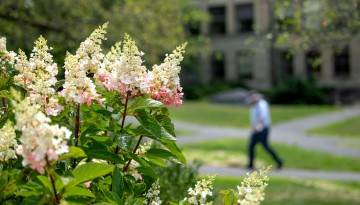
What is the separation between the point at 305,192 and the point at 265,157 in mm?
7277

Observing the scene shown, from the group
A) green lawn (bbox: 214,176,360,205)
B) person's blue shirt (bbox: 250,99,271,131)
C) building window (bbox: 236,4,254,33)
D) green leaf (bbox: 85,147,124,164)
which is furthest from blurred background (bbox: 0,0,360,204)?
green leaf (bbox: 85,147,124,164)

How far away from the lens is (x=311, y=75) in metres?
46.9

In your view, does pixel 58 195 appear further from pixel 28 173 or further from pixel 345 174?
pixel 345 174

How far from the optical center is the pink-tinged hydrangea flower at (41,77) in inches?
108

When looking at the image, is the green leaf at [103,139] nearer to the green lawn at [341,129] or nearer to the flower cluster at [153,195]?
the flower cluster at [153,195]

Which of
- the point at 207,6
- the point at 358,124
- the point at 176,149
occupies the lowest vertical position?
the point at 358,124

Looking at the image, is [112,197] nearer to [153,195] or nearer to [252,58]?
[153,195]

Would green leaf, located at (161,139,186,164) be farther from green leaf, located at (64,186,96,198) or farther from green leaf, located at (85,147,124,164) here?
green leaf, located at (64,186,96,198)

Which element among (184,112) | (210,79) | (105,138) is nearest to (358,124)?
(184,112)

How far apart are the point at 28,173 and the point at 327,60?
46.0m

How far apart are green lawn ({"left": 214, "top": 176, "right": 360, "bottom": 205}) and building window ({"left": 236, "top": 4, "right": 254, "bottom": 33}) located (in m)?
37.5

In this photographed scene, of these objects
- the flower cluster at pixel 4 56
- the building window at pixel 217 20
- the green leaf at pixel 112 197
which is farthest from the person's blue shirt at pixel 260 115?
the building window at pixel 217 20

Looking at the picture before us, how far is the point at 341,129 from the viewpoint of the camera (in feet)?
91.2

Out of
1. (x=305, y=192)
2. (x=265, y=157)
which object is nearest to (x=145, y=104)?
(x=305, y=192)
